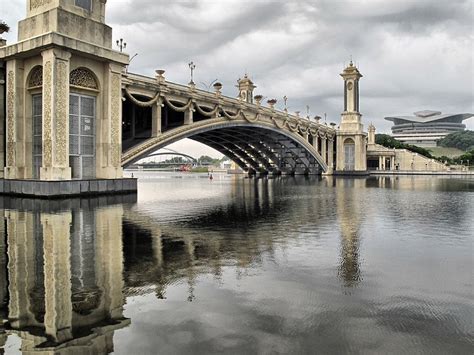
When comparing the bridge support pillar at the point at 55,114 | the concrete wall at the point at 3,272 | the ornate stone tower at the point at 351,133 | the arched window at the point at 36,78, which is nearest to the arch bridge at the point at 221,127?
the ornate stone tower at the point at 351,133

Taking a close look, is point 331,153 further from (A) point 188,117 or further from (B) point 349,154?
(A) point 188,117

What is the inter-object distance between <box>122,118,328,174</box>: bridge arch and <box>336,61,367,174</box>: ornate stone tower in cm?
942

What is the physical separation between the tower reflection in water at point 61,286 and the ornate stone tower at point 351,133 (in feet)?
278

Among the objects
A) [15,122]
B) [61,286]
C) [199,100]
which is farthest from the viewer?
[199,100]

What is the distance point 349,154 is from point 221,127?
174 ft

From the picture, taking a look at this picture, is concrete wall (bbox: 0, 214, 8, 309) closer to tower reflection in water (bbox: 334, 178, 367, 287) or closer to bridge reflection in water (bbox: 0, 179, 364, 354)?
bridge reflection in water (bbox: 0, 179, 364, 354)

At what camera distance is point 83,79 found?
2841cm

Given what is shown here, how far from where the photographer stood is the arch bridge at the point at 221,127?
38.9 m

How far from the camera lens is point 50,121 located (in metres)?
26.1

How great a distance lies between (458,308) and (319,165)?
80.9 m

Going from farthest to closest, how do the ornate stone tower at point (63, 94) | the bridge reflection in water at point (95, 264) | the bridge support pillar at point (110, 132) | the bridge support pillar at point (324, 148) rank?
the bridge support pillar at point (324, 148)
the bridge support pillar at point (110, 132)
the ornate stone tower at point (63, 94)
the bridge reflection in water at point (95, 264)

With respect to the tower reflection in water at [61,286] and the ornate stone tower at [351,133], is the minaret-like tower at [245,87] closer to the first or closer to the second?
the ornate stone tower at [351,133]

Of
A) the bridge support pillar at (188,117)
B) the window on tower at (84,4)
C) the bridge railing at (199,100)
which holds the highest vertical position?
the window on tower at (84,4)

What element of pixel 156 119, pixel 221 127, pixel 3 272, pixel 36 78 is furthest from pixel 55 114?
pixel 221 127
